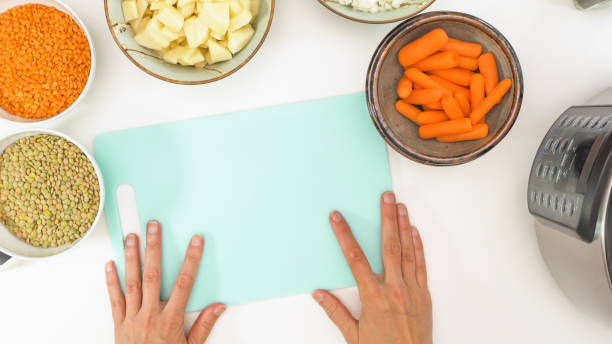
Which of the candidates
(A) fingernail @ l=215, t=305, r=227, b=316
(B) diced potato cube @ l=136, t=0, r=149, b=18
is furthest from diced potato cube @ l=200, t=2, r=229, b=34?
(A) fingernail @ l=215, t=305, r=227, b=316

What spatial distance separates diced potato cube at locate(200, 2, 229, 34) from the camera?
2.46 feet

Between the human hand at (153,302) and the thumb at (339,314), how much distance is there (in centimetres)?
21

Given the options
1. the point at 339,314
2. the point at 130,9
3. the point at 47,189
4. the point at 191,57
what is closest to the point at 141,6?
the point at 130,9

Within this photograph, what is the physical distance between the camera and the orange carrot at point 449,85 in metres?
0.82

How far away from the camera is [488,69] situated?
31.9 inches

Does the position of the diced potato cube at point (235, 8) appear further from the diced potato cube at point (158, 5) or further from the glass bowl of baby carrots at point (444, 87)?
the glass bowl of baby carrots at point (444, 87)

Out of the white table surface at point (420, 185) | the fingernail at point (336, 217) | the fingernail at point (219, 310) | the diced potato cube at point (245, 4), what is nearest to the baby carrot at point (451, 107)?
the white table surface at point (420, 185)

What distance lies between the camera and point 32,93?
0.83 metres

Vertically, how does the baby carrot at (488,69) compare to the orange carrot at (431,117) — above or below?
above

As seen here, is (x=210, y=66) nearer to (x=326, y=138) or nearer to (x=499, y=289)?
(x=326, y=138)

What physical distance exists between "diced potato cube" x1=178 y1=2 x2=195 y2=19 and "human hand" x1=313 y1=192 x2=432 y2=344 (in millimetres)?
492

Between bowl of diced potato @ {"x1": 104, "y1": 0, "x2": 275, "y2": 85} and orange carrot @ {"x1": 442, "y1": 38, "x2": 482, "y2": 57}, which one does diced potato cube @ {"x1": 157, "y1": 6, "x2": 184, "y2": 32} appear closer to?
bowl of diced potato @ {"x1": 104, "y1": 0, "x2": 275, "y2": 85}

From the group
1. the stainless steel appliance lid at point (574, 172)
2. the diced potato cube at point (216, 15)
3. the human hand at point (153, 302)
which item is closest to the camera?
the stainless steel appliance lid at point (574, 172)

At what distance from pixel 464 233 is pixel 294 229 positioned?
0.38m
